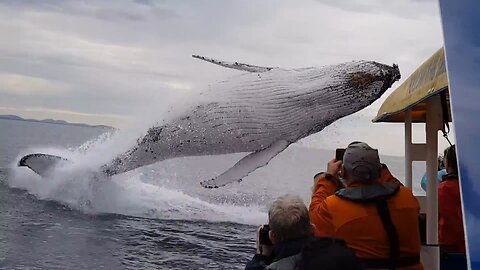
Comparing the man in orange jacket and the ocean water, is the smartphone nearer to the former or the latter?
the man in orange jacket

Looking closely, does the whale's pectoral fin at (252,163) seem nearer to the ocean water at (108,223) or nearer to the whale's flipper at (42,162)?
the ocean water at (108,223)

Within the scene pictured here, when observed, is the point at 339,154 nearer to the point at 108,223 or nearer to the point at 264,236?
the point at 264,236

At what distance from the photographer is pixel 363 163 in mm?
3443

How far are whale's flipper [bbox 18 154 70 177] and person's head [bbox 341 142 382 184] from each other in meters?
11.0

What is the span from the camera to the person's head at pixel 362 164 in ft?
11.3

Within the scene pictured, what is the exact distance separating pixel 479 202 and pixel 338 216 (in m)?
1.46

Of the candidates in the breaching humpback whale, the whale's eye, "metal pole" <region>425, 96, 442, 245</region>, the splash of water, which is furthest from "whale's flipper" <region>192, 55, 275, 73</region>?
"metal pole" <region>425, 96, 442, 245</region>

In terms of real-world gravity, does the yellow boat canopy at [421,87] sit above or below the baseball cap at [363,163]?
above

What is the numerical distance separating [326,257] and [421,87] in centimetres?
202

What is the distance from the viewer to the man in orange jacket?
11.2 feet

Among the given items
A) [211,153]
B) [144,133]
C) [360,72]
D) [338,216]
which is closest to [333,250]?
[338,216]

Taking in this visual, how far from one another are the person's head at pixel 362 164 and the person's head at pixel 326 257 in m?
0.70

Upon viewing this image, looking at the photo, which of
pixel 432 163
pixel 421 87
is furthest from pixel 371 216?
pixel 432 163

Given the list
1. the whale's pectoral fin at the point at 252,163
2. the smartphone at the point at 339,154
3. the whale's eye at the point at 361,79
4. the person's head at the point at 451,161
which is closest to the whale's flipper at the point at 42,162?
the whale's pectoral fin at the point at 252,163
